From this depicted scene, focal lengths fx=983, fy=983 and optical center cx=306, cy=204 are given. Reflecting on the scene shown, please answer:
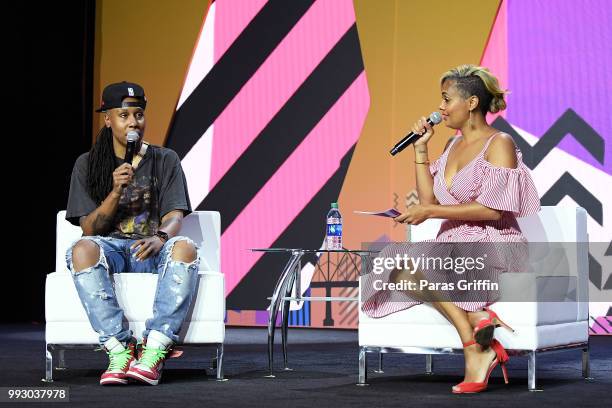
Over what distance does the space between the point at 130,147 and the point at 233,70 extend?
318 cm

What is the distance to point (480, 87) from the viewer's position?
3396 millimetres

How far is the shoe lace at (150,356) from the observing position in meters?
3.22

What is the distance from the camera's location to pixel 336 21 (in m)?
6.33

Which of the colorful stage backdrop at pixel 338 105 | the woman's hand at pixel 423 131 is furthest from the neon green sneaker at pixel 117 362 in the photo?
the colorful stage backdrop at pixel 338 105

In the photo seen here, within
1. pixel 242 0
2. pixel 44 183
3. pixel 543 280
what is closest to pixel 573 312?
pixel 543 280

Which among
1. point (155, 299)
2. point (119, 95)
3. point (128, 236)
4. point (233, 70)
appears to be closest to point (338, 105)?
point (233, 70)

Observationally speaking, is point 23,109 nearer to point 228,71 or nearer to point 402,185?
point 228,71

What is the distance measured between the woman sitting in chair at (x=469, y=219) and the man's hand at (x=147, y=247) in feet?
2.41

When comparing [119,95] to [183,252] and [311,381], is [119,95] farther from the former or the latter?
[311,381]

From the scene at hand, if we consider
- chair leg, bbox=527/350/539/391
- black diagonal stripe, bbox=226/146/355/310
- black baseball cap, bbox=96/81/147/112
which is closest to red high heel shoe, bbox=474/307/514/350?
chair leg, bbox=527/350/539/391

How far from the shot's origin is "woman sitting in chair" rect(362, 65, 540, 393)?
315cm

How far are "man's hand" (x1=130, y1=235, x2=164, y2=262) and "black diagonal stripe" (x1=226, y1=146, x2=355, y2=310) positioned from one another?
288 centimetres

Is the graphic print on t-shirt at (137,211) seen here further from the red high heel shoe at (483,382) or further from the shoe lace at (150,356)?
the red high heel shoe at (483,382)

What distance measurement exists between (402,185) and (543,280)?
2.85 m
